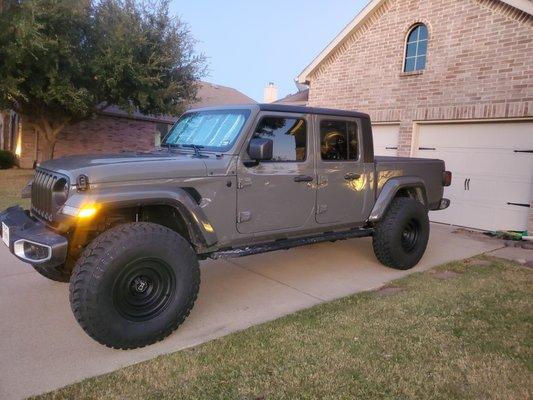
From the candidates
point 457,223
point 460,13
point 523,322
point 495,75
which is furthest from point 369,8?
point 523,322

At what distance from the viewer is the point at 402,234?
221 inches

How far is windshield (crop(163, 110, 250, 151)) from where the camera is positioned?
4.17 meters

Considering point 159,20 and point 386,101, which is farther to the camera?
point 159,20

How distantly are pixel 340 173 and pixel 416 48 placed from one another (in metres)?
6.25

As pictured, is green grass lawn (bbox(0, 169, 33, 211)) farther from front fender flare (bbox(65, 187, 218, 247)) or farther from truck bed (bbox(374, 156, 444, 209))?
truck bed (bbox(374, 156, 444, 209))

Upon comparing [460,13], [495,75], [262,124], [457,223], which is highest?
[460,13]

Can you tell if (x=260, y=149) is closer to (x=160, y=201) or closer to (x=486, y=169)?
(x=160, y=201)

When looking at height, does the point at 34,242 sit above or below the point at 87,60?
below

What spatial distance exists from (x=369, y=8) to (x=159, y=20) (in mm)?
7651

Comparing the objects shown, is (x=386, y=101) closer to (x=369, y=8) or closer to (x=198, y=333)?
(x=369, y=8)

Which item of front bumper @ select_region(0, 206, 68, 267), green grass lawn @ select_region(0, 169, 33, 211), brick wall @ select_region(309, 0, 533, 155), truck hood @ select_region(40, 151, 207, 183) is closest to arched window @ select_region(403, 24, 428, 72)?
brick wall @ select_region(309, 0, 533, 155)

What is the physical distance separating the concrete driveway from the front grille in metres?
0.99

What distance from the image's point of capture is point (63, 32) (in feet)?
42.5

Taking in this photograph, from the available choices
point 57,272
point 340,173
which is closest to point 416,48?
point 340,173
